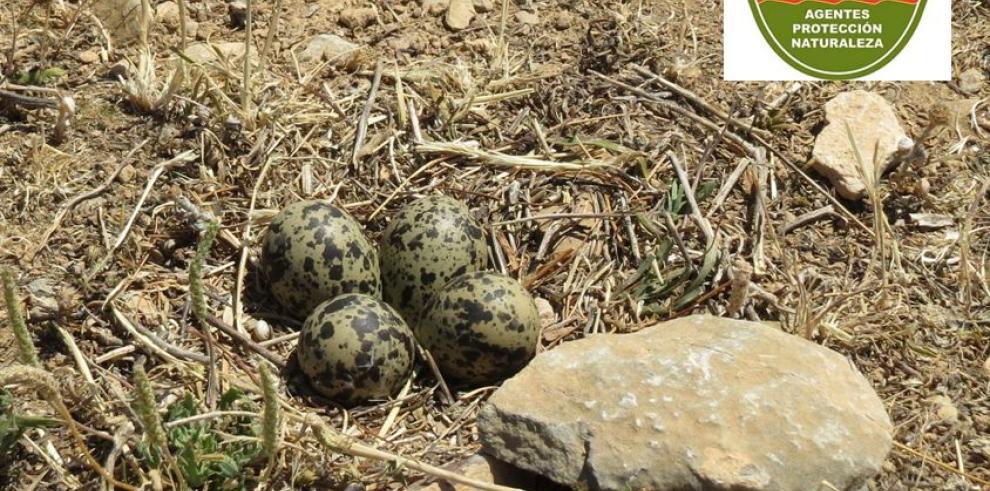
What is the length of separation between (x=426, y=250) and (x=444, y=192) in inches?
19.9

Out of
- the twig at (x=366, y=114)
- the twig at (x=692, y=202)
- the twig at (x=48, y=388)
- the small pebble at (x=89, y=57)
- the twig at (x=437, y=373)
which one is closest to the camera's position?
the twig at (x=48, y=388)

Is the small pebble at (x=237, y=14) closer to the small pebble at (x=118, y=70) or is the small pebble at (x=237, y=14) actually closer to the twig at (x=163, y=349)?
the small pebble at (x=118, y=70)

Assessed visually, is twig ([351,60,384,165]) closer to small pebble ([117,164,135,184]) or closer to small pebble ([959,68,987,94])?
small pebble ([117,164,135,184])

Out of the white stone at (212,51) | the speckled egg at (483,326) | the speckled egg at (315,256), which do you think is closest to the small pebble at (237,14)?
the white stone at (212,51)

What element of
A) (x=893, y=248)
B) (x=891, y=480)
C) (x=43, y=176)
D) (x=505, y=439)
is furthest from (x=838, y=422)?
(x=43, y=176)

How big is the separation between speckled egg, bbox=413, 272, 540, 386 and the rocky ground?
160 millimetres

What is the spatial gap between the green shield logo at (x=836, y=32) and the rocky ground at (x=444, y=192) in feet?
0.36

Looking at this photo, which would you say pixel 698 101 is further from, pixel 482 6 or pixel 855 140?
pixel 482 6

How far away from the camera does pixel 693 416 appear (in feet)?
11.4

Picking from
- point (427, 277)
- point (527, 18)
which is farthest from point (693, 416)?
point (527, 18)

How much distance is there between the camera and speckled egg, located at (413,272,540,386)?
3.99 metres

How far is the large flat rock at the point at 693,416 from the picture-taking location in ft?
11.1

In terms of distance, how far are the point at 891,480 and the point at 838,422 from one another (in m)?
0.43

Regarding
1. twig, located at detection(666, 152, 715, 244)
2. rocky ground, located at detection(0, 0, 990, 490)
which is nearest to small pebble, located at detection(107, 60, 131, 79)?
rocky ground, located at detection(0, 0, 990, 490)
